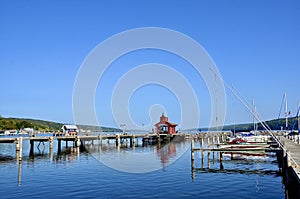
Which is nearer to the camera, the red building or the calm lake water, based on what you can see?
the calm lake water

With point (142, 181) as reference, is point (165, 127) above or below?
above

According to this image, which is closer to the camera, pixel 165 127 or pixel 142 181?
Answer: pixel 142 181

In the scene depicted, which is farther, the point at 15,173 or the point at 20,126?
the point at 20,126

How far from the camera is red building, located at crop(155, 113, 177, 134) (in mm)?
103625

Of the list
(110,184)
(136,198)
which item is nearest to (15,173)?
(110,184)

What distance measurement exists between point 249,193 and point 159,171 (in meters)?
13.7

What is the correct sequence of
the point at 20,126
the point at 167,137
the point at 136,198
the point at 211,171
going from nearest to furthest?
the point at 136,198
the point at 211,171
the point at 167,137
the point at 20,126

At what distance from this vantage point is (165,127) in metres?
105

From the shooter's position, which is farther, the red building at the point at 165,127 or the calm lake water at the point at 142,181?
the red building at the point at 165,127

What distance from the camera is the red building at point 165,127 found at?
10362cm

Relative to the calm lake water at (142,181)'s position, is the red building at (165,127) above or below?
above

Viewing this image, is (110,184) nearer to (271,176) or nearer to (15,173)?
(15,173)

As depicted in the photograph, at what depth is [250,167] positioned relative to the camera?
38.7m

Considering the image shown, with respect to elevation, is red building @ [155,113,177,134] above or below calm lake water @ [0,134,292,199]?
above
